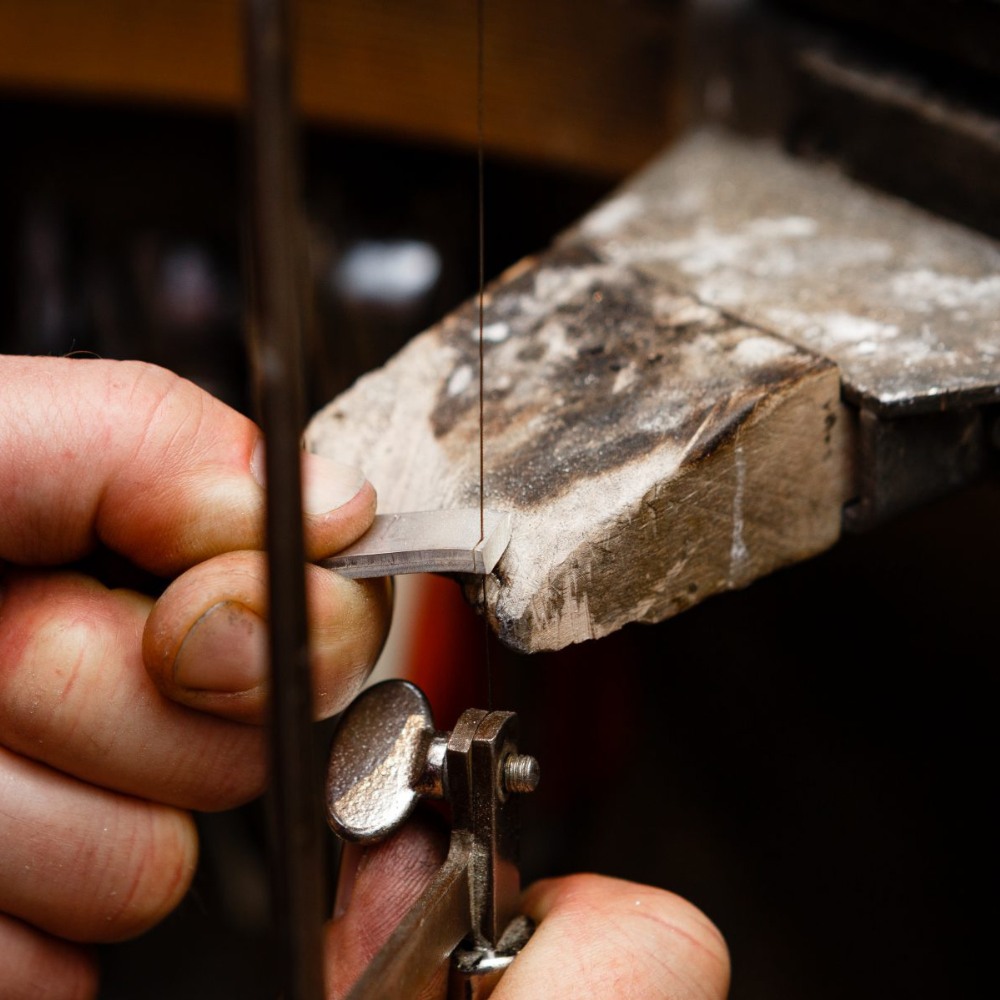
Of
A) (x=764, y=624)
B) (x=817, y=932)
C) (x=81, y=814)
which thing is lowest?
(x=817, y=932)

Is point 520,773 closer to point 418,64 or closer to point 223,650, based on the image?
point 223,650

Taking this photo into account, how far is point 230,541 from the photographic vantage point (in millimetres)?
606

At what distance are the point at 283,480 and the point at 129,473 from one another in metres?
0.25

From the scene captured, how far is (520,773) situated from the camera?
0.62 m

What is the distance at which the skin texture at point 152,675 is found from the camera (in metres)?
0.59

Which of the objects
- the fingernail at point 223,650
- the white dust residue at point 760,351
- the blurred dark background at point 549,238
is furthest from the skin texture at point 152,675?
the blurred dark background at point 549,238

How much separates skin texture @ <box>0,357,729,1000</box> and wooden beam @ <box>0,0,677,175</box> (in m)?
0.87

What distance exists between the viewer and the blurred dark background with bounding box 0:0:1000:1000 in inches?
48.2

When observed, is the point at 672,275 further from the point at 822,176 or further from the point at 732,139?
the point at 732,139

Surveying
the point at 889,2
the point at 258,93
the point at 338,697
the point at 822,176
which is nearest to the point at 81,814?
the point at 338,697

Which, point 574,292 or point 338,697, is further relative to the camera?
point 574,292

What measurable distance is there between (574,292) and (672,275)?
0.08 meters

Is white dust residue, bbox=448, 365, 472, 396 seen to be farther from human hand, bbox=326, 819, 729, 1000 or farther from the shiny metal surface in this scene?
human hand, bbox=326, 819, 729, 1000

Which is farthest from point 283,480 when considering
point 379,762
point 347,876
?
point 347,876
